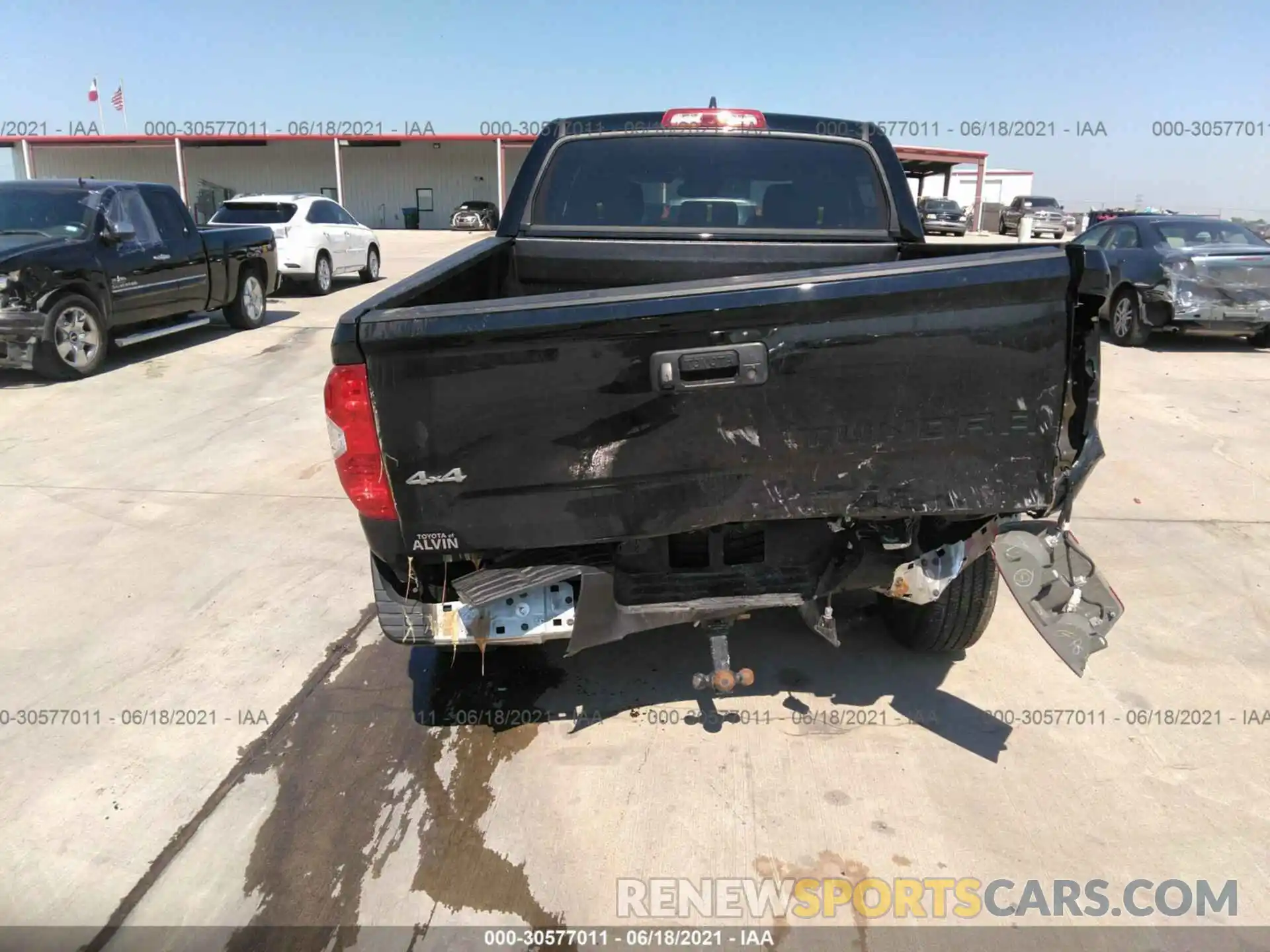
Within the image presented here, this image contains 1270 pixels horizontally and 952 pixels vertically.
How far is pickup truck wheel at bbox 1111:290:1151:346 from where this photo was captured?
404 inches

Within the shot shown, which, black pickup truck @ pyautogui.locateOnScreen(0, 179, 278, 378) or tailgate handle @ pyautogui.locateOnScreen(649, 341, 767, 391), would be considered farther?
black pickup truck @ pyautogui.locateOnScreen(0, 179, 278, 378)

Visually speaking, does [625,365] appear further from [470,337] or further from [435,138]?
[435,138]

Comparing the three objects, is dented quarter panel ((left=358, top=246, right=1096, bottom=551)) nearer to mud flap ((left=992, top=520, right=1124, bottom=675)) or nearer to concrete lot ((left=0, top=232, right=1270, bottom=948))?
mud flap ((left=992, top=520, right=1124, bottom=675))

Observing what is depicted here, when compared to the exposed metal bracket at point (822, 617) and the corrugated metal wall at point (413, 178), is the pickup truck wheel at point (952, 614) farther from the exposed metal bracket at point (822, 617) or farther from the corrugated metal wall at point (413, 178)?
the corrugated metal wall at point (413, 178)

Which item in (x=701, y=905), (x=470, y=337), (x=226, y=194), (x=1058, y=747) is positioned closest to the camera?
(x=470, y=337)

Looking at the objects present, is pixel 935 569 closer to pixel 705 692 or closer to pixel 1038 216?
pixel 705 692

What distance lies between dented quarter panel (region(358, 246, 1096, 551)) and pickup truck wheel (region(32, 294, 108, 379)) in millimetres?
7661

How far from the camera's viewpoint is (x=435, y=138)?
39.5 meters

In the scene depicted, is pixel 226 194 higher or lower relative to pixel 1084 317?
higher

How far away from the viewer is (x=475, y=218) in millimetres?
37469

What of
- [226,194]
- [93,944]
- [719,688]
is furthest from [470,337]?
[226,194]

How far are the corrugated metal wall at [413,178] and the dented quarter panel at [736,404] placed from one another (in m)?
42.4

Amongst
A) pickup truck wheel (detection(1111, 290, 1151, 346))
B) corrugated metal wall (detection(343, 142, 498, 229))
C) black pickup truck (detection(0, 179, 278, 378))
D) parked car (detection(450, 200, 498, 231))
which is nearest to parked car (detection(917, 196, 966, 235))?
parked car (detection(450, 200, 498, 231))

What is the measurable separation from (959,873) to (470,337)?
6.71 ft
